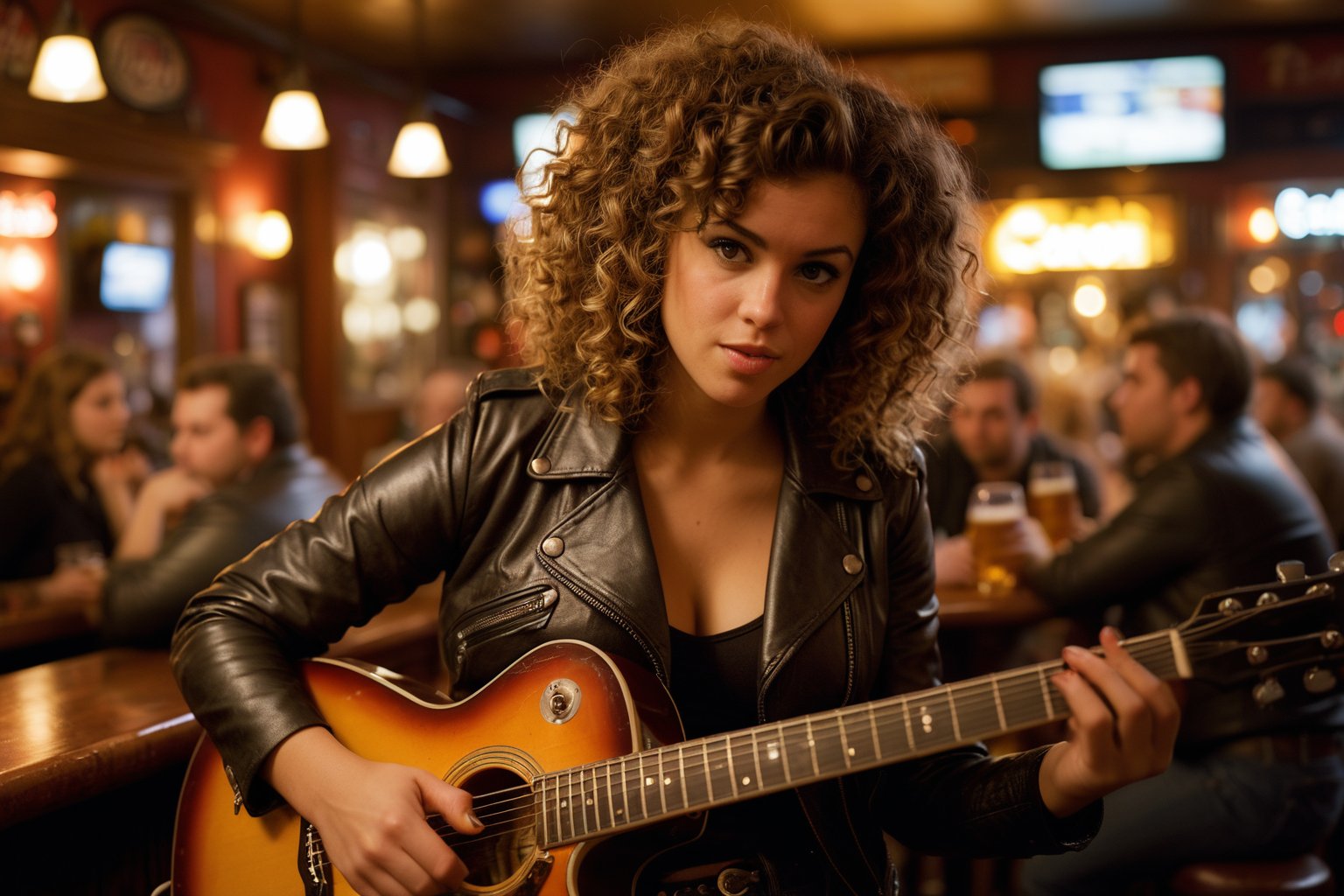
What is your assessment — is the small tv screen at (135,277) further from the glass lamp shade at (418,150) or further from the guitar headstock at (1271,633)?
the guitar headstock at (1271,633)

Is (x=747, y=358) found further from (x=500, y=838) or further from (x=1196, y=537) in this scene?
(x=1196, y=537)

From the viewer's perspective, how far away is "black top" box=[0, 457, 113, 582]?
391cm

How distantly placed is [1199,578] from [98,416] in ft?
12.1

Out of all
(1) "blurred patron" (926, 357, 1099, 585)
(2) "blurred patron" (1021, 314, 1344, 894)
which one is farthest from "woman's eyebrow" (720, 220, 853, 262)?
(1) "blurred patron" (926, 357, 1099, 585)

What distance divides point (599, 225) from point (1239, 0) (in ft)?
20.7

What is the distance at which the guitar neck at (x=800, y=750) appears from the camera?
A: 1188mm

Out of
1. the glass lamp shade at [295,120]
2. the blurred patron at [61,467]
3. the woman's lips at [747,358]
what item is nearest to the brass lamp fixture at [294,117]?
the glass lamp shade at [295,120]

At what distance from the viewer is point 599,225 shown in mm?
1528

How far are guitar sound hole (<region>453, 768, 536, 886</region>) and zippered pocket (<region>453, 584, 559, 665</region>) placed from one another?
0.59 feet

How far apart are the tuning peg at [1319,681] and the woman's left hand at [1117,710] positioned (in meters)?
0.13

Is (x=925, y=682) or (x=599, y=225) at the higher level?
(x=599, y=225)

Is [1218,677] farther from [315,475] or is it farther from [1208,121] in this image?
[1208,121]

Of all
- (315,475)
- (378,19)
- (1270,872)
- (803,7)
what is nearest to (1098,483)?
(1270,872)

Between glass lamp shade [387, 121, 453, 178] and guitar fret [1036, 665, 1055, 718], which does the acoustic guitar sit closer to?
guitar fret [1036, 665, 1055, 718]
